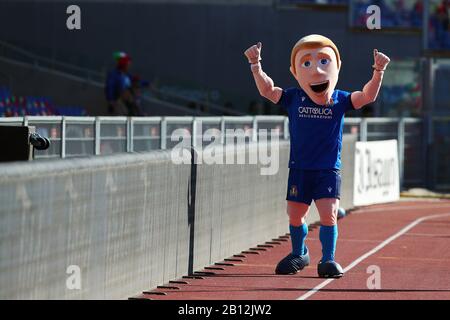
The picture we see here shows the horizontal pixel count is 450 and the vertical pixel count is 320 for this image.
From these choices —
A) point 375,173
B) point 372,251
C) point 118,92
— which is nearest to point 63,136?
point 372,251

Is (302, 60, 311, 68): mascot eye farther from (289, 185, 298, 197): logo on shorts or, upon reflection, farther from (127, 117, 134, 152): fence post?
(127, 117, 134, 152): fence post

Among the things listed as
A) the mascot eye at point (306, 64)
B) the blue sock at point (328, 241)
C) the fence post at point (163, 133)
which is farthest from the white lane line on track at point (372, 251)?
the fence post at point (163, 133)

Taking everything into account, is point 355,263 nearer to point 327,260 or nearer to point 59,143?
point 327,260

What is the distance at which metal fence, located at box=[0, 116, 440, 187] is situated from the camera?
65.3 ft

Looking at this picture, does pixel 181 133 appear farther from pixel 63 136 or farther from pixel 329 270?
pixel 329 270

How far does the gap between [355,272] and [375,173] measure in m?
11.8

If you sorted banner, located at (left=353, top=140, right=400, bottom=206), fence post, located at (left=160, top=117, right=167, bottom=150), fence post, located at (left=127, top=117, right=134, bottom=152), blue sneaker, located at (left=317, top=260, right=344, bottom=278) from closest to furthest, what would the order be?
blue sneaker, located at (left=317, top=260, right=344, bottom=278) → fence post, located at (left=127, top=117, right=134, bottom=152) → fence post, located at (left=160, top=117, right=167, bottom=150) → banner, located at (left=353, top=140, right=400, bottom=206)

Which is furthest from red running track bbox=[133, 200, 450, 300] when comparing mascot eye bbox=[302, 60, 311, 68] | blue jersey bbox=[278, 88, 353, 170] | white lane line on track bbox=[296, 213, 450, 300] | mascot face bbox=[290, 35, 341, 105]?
mascot eye bbox=[302, 60, 311, 68]

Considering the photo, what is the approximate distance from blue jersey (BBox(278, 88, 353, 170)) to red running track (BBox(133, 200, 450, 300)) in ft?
3.56

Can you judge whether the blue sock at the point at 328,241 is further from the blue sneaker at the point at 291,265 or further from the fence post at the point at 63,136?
the fence post at the point at 63,136

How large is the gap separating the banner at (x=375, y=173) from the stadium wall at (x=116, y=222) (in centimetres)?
790
